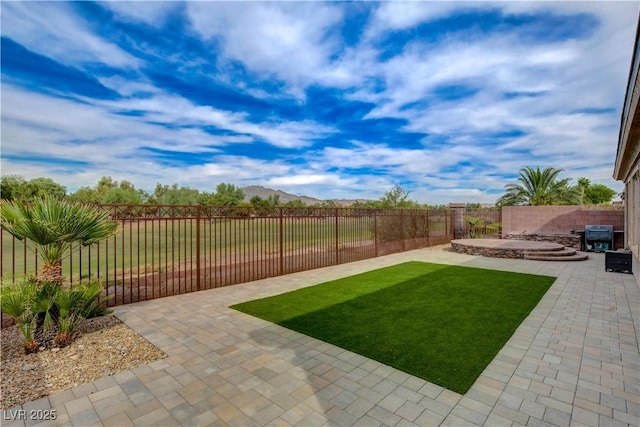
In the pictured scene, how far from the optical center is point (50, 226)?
132 inches

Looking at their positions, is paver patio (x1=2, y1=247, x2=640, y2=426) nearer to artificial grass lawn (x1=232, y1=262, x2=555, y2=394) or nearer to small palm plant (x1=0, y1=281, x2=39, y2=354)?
artificial grass lawn (x1=232, y1=262, x2=555, y2=394)

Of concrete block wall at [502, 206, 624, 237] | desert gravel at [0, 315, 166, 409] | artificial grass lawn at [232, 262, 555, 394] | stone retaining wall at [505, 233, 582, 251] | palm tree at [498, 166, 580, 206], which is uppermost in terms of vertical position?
palm tree at [498, 166, 580, 206]

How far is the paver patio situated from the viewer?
2217 mm

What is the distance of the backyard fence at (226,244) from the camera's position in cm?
521

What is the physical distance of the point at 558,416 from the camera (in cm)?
220

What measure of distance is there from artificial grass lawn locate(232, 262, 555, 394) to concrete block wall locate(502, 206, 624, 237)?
8.79 metres

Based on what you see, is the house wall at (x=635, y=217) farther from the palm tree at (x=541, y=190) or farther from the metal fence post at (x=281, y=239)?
the palm tree at (x=541, y=190)

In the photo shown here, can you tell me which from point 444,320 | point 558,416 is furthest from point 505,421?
point 444,320

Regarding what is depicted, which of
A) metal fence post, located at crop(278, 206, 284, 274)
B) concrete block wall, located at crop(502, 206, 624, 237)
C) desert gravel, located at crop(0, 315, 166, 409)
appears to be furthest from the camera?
concrete block wall, located at crop(502, 206, 624, 237)

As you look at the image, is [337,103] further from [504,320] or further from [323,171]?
[504,320]

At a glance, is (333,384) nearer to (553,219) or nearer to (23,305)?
(23,305)

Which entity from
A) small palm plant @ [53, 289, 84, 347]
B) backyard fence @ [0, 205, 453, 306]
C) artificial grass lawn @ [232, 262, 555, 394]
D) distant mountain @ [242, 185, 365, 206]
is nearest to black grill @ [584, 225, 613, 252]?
artificial grass lawn @ [232, 262, 555, 394]

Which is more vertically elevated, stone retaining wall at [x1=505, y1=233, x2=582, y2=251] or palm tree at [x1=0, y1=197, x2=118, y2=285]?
palm tree at [x1=0, y1=197, x2=118, y2=285]

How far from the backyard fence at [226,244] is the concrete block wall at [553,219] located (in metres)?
6.98
